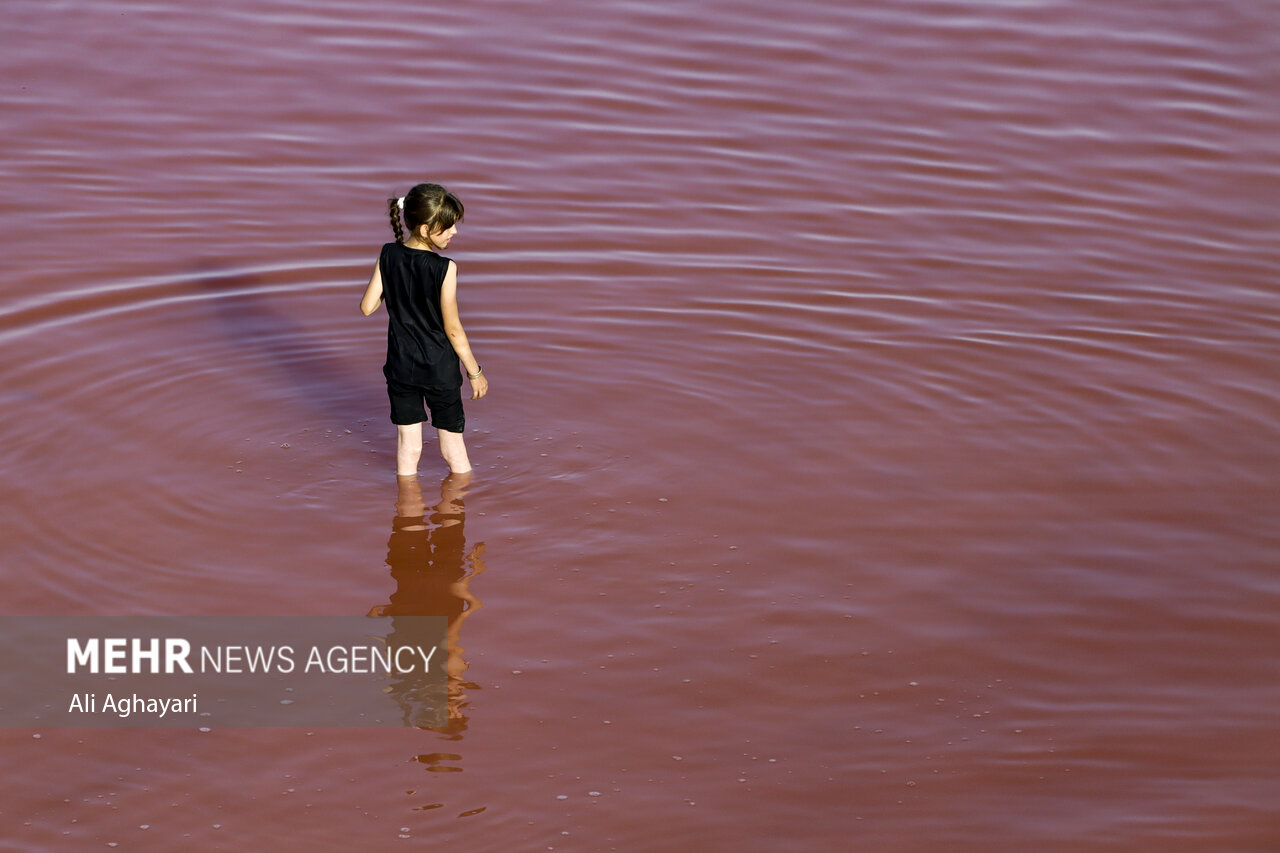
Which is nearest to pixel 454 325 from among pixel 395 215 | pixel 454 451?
pixel 395 215

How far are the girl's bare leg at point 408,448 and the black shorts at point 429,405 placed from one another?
0.06 m

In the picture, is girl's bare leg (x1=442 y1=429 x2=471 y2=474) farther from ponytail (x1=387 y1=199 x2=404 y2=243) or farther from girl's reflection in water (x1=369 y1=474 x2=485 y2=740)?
ponytail (x1=387 y1=199 x2=404 y2=243)

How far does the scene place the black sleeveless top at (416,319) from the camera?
7.00 m

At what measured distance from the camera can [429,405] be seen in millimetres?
7426

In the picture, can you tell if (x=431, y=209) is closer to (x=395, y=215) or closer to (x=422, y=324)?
(x=395, y=215)

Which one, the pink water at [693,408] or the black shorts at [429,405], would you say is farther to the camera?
the black shorts at [429,405]

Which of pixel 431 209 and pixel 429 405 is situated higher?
pixel 431 209

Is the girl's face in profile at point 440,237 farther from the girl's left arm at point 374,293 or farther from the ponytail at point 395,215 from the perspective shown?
the girl's left arm at point 374,293

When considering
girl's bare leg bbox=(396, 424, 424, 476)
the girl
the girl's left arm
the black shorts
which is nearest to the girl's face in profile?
the girl

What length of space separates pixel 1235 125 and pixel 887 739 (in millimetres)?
8546

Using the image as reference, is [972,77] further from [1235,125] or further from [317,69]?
[317,69]

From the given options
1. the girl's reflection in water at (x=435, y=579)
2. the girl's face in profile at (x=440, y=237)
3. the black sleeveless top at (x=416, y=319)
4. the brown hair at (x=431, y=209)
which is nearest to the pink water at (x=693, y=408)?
the girl's reflection in water at (x=435, y=579)

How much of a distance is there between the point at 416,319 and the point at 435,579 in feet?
4.18

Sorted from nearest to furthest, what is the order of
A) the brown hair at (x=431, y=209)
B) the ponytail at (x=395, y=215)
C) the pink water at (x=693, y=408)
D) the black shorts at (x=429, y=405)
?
1. the pink water at (x=693, y=408)
2. the brown hair at (x=431, y=209)
3. the ponytail at (x=395, y=215)
4. the black shorts at (x=429, y=405)
